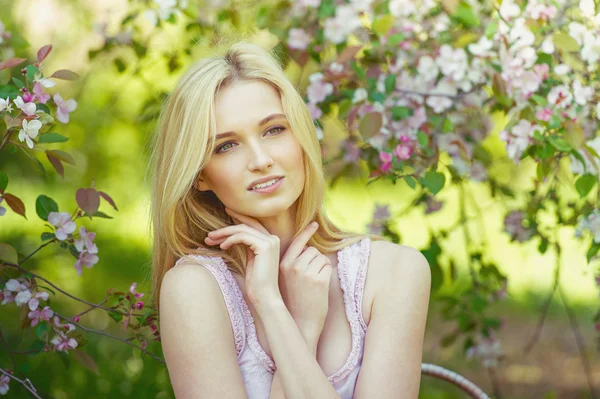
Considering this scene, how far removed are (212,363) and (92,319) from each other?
9.90 feet

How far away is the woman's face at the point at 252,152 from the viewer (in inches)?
75.0

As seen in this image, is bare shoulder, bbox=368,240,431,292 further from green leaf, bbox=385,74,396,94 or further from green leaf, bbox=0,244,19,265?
green leaf, bbox=0,244,19,265

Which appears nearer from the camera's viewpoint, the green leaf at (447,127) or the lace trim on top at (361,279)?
the lace trim on top at (361,279)

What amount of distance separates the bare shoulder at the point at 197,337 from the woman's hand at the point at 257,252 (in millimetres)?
95

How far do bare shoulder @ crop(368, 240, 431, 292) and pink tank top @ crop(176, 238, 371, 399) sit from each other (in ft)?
0.11

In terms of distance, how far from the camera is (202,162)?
76.2 inches

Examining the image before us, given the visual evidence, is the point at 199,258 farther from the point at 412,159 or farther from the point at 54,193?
the point at 54,193

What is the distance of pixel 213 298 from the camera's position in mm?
1917

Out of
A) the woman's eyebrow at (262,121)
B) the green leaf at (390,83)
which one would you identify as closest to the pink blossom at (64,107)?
the woman's eyebrow at (262,121)

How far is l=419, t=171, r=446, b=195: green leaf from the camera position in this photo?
99.4 inches

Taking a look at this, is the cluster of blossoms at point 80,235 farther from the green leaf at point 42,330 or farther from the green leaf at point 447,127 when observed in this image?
the green leaf at point 447,127

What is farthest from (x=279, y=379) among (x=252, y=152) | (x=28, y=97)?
(x=28, y=97)

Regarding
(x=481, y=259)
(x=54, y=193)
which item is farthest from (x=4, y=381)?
(x=54, y=193)

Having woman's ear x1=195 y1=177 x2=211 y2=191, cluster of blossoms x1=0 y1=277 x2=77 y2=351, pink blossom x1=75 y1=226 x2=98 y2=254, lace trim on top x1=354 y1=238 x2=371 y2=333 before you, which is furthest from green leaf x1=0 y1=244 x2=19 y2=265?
lace trim on top x1=354 y1=238 x2=371 y2=333
